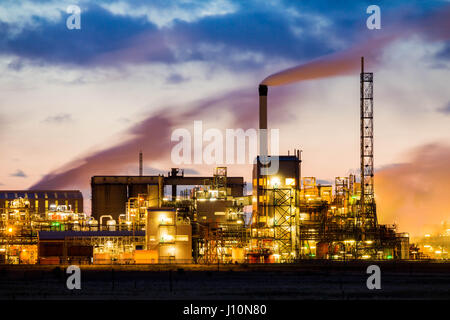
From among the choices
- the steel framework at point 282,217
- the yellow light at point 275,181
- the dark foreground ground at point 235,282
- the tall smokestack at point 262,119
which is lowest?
the dark foreground ground at point 235,282

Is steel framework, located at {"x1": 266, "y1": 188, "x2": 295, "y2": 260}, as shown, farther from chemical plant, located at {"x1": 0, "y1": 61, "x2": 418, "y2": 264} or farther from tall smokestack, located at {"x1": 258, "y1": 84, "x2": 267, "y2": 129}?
tall smokestack, located at {"x1": 258, "y1": 84, "x2": 267, "y2": 129}

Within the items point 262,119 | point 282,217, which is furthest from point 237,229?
point 262,119

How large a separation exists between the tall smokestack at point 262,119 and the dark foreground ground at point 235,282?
32.9m

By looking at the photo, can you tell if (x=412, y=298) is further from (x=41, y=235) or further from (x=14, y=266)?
(x=41, y=235)

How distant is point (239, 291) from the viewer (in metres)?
47.9

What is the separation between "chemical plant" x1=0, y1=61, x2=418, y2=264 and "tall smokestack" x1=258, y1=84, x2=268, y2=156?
0.53 feet

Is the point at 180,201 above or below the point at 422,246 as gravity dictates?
above

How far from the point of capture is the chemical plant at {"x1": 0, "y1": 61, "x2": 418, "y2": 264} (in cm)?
8612

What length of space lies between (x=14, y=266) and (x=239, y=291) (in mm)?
31288

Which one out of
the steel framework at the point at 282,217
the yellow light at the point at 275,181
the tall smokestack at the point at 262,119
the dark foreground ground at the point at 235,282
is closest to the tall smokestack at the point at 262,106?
the tall smokestack at the point at 262,119

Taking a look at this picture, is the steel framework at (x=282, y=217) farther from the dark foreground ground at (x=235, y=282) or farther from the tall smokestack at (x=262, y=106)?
the tall smokestack at (x=262, y=106)

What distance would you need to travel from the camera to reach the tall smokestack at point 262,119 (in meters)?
104

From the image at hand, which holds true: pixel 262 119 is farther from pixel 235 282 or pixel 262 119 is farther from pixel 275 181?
pixel 235 282
